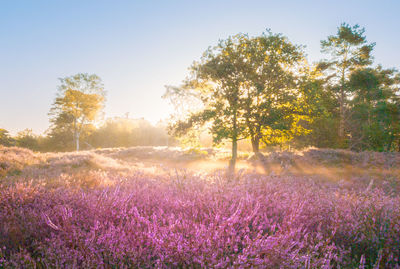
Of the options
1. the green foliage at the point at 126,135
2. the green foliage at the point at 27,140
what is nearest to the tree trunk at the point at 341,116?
the green foliage at the point at 126,135

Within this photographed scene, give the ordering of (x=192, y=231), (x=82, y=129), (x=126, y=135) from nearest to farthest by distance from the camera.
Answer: (x=192, y=231) < (x=82, y=129) < (x=126, y=135)

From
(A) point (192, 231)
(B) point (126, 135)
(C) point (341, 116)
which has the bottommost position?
(A) point (192, 231)

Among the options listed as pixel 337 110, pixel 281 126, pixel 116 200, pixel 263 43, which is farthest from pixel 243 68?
pixel 337 110

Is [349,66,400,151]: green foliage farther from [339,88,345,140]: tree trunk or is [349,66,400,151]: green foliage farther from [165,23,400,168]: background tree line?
[165,23,400,168]: background tree line

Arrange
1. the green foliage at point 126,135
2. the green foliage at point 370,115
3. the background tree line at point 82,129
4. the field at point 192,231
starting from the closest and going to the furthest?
1. the field at point 192,231
2. the green foliage at point 370,115
3. the background tree line at point 82,129
4. the green foliage at point 126,135

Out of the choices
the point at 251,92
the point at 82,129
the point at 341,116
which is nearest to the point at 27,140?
the point at 82,129

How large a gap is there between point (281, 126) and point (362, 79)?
42.5 feet

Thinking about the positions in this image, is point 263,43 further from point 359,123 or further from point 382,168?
point 359,123

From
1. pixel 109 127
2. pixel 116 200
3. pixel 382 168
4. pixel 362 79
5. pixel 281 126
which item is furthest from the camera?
pixel 109 127

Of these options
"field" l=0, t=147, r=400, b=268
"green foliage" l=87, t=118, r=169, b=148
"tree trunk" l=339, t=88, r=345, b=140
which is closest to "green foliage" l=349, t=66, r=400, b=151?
"tree trunk" l=339, t=88, r=345, b=140

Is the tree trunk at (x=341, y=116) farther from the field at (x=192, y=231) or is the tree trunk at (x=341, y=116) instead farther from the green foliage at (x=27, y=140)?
the green foliage at (x=27, y=140)

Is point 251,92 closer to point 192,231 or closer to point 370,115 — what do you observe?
point 192,231

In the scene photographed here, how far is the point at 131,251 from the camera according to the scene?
1.33 m

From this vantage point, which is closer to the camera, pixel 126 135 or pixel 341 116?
pixel 341 116
